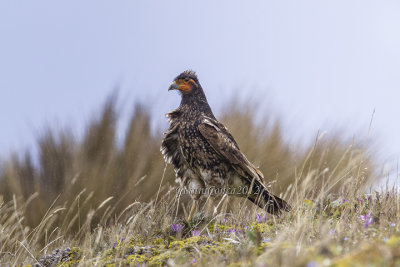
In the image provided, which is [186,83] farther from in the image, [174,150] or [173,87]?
[174,150]

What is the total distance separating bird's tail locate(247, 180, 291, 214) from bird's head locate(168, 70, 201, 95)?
4.08 ft

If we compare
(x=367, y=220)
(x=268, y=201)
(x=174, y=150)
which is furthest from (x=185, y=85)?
(x=367, y=220)

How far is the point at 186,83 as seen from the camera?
17.7ft

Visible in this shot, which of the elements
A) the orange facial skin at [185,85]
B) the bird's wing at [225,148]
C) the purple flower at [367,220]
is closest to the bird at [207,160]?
the bird's wing at [225,148]

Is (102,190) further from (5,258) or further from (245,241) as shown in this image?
(245,241)

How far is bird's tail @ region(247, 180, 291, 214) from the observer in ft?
15.3

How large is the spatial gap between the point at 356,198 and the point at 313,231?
1.39 meters

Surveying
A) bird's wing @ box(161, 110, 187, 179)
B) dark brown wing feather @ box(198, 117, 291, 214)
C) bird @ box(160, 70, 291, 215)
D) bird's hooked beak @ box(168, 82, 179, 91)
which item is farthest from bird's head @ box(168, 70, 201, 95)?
dark brown wing feather @ box(198, 117, 291, 214)

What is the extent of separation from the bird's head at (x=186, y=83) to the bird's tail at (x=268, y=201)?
1.24 m

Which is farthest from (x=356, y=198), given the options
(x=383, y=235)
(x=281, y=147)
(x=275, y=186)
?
(x=281, y=147)

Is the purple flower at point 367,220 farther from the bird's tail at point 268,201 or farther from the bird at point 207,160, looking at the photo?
the bird at point 207,160

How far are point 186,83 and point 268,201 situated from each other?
159 cm

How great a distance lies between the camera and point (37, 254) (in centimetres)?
441

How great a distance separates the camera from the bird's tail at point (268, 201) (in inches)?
184
